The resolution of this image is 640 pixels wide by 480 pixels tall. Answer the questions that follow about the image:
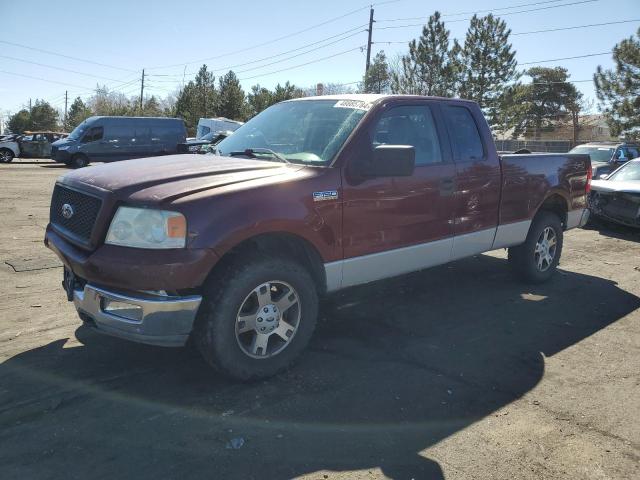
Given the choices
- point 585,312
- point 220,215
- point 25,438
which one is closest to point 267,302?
point 220,215

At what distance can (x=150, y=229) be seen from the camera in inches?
122

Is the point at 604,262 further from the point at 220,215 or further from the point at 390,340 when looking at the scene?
the point at 220,215

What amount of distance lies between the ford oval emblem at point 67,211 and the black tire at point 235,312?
1135 millimetres

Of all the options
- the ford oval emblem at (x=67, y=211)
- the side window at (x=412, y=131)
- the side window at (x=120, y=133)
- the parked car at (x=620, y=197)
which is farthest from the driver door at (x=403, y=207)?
the side window at (x=120, y=133)

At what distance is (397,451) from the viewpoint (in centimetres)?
286

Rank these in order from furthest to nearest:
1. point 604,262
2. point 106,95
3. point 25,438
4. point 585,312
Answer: point 106,95 → point 604,262 → point 585,312 → point 25,438

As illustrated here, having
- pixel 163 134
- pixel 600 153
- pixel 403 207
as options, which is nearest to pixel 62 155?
pixel 163 134

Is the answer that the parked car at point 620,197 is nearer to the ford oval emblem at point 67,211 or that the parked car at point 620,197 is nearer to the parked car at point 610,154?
the parked car at point 610,154

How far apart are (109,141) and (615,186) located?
20743 millimetres

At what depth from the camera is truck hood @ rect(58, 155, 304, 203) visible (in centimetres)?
318

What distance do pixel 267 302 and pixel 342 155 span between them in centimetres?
122

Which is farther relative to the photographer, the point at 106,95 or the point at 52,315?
the point at 106,95

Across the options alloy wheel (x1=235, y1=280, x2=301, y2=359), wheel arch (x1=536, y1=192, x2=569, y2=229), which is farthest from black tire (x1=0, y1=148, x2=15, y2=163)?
alloy wheel (x1=235, y1=280, x2=301, y2=359)

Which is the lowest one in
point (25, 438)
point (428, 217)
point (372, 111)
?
point (25, 438)
